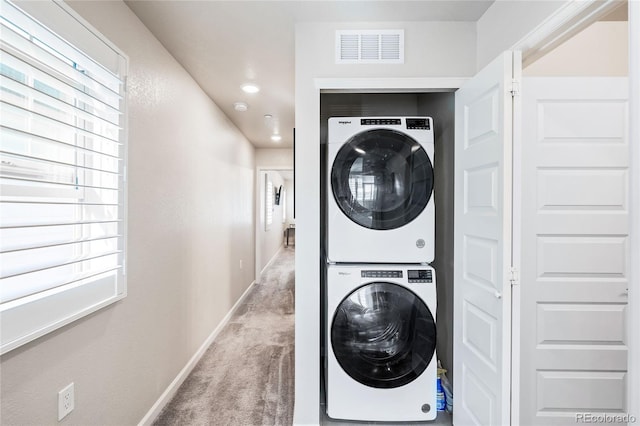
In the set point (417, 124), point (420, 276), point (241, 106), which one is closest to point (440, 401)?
point (420, 276)

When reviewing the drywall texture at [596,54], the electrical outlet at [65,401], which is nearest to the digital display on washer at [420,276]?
the drywall texture at [596,54]

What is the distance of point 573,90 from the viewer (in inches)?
62.0

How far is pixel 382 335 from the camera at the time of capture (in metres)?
1.83

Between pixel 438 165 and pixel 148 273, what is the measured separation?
2.10 metres

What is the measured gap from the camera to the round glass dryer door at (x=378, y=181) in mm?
1843

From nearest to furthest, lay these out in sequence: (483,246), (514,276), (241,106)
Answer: (514,276)
(483,246)
(241,106)

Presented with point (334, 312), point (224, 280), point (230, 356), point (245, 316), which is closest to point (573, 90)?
point (334, 312)

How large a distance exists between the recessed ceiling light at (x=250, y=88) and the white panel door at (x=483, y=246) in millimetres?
1730

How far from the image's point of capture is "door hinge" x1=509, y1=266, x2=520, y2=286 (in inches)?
53.2

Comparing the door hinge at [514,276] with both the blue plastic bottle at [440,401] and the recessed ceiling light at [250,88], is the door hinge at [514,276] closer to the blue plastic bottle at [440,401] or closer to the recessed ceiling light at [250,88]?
the blue plastic bottle at [440,401]

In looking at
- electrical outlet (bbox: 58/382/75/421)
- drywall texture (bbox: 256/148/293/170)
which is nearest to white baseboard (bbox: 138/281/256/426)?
electrical outlet (bbox: 58/382/75/421)

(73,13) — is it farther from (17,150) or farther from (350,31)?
(350,31)

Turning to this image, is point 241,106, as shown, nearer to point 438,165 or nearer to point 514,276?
point 438,165

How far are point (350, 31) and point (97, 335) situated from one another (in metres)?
2.09
